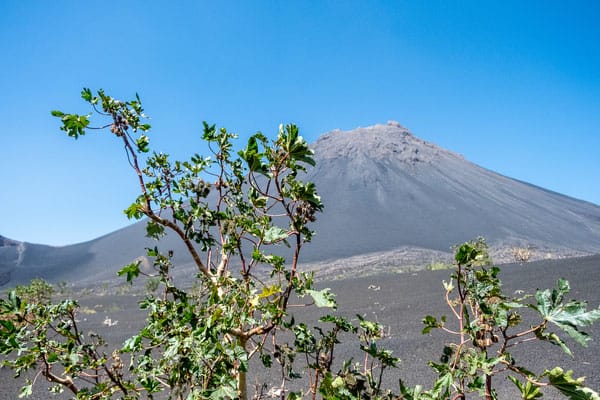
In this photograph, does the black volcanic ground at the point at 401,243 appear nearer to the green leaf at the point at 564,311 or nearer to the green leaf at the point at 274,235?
the green leaf at the point at 564,311

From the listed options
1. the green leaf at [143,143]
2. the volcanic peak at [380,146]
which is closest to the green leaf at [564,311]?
the green leaf at [143,143]

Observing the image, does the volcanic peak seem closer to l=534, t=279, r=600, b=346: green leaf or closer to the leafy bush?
the leafy bush

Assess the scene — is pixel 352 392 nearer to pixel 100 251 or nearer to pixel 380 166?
pixel 100 251

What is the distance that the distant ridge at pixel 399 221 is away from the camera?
4231 centimetres

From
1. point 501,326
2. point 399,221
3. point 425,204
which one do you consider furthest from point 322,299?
point 425,204

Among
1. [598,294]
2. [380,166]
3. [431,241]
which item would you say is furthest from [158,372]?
[380,166]

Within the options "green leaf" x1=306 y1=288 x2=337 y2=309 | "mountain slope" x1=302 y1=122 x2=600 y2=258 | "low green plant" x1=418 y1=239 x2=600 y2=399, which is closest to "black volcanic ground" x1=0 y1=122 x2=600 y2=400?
"mountain slope" x1=302 y1=122 x2=600 y2=258

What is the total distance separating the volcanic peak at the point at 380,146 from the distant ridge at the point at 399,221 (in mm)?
461

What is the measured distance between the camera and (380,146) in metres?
93.7

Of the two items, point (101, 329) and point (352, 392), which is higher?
point (352, 392)

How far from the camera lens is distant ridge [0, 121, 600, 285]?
42312mm

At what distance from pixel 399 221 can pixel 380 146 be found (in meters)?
42.6

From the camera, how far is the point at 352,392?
52.2 inches

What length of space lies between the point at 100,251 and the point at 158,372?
71.2 meters
